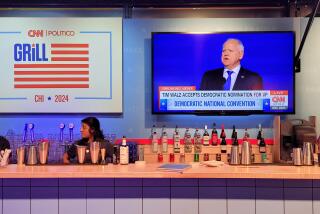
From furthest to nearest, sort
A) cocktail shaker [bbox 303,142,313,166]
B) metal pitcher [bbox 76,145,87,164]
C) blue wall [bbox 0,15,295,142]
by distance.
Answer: blue wall [bbox 0,15,295,142]
metal pitcher [bbox 76,145,87,164]
cocktail shaker [bbox 303,142,313,166]

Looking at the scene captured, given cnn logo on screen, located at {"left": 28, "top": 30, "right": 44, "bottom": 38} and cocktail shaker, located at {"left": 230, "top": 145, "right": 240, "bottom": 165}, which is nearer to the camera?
cocktail shaker, located at {"left": 230, "top": 145, "right": 240, "bottom": 165}

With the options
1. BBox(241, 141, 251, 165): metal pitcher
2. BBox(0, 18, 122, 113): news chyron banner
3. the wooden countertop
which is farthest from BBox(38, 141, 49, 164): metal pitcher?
BBox(241, 141, 251, 165): metal pitcher

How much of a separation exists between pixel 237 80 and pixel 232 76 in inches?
3.0

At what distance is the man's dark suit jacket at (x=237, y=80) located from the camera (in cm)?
546

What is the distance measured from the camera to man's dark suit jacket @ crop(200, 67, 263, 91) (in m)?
5.46

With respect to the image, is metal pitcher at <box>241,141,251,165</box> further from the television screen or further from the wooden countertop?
the television screen

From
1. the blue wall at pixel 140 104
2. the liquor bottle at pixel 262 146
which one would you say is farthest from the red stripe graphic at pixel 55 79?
the liquor bottle at pixel 262 146

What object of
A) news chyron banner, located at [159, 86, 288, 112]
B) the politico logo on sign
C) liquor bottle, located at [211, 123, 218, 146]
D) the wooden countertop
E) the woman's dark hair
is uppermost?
the politico logo on sign

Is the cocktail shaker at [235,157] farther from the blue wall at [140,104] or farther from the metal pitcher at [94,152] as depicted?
the blue wall at [140,104]

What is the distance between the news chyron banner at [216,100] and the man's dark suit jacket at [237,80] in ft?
0.20

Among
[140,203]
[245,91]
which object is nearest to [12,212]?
[140,203]

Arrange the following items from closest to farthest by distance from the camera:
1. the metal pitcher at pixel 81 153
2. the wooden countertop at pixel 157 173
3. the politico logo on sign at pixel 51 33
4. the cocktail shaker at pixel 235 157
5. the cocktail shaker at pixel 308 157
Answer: the wooden countertop at pixel 157 173
the cocktail shaker at pixel 308 157
the metal pitcher at pixel 81 153
the cocktail shaker at pixel 235 157
the politico logo on sign at pixel 51 33

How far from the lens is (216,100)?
5465 mm

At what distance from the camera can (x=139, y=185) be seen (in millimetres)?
3457
